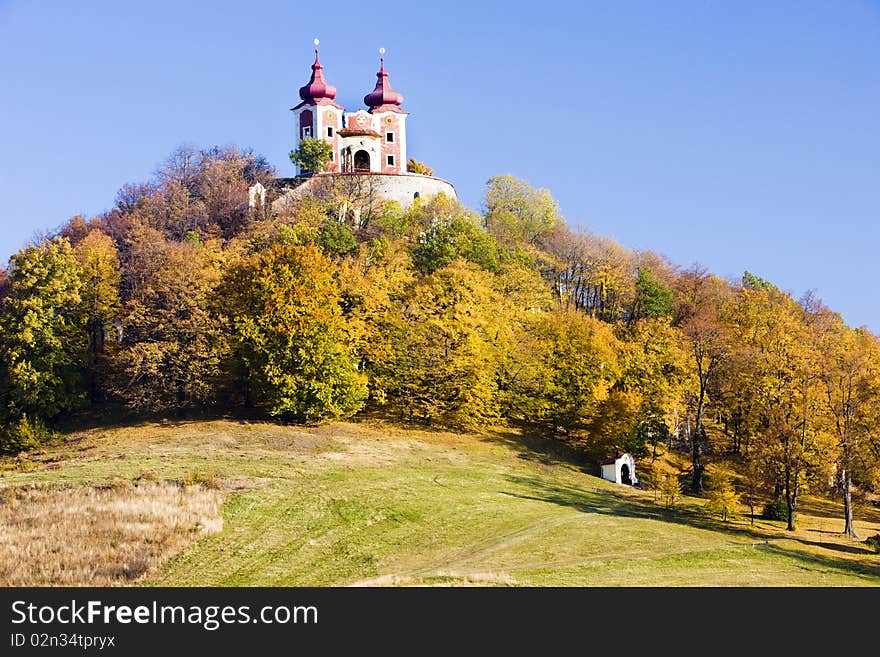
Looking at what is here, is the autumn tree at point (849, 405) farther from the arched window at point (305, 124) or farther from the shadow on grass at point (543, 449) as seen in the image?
the arched window at point (305, 124)

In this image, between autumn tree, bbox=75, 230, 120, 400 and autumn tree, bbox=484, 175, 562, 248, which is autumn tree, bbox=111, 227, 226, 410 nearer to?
autumn tree, bbox=75, 230, 120, 400

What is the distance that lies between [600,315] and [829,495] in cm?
3066

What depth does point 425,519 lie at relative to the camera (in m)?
48.9

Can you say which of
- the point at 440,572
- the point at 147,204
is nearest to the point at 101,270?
the point at 147,204

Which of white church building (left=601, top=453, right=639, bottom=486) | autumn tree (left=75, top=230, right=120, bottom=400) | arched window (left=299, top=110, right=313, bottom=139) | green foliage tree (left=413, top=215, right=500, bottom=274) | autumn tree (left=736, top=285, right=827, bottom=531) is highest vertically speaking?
arched window (left=299, top=110, right=313, bottom=139)

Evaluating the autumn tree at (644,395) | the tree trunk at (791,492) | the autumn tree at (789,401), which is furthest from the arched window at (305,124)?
the tree trunk at (791,492)

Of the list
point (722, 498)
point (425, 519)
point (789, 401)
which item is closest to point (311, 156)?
point (789, 401)

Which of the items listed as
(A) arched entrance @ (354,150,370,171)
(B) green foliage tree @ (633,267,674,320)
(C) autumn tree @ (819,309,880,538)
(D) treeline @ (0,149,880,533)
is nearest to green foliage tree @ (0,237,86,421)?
(D) treeline @ (0,149,880,533)

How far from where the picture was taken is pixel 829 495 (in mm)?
66312

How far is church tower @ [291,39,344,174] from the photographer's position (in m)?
109

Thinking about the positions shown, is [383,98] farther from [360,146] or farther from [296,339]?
[296,339]

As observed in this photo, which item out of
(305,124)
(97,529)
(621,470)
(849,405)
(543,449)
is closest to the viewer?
(97,529)

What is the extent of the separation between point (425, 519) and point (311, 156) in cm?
6130

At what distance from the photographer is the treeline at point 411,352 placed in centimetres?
6544
